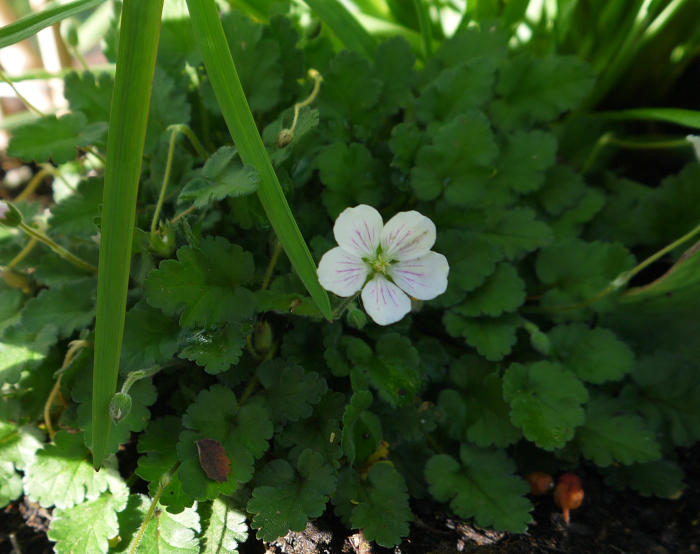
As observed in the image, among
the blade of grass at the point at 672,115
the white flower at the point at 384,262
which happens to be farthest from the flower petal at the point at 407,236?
the blade of grass at the point at 672,115

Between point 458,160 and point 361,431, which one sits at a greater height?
point 458,160

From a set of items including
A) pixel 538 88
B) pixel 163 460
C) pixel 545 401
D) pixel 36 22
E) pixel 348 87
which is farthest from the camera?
pixel 538 88

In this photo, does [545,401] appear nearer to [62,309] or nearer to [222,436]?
[222,436]

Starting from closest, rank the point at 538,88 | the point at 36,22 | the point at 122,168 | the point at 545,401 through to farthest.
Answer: the point at 122,168
the point at 36,22
the point at 545,401
the point at 538,88

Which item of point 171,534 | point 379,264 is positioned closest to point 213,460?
point 171,534

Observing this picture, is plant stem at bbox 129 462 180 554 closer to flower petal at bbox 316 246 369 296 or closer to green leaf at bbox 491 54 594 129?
flower petal at bbox 316 246 369 296

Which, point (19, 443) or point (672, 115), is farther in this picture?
point (672, 115)

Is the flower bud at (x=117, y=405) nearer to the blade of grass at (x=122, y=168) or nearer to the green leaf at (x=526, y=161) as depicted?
the blade of grass at (x=122, y=168)

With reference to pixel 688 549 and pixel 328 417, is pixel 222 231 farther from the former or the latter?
pixel 688 549
